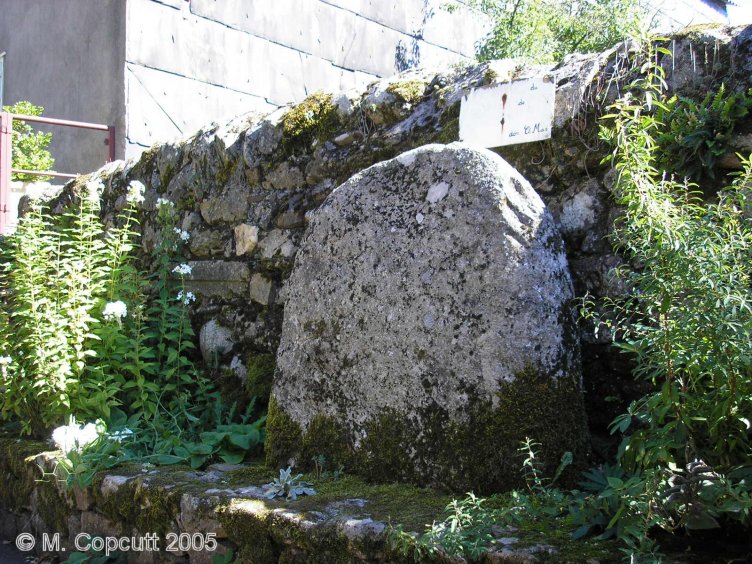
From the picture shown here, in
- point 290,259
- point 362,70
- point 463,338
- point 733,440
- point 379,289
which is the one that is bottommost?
point 733,440

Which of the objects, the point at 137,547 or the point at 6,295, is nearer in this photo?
the point at 137,547

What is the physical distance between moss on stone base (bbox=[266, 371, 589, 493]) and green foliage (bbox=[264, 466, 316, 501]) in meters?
0.25

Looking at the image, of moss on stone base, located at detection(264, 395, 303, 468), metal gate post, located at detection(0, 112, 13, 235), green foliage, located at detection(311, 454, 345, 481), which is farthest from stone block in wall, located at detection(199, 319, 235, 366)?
metal gate post, located at detection(0, 112, 13, 235)

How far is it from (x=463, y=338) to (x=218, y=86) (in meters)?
5.97

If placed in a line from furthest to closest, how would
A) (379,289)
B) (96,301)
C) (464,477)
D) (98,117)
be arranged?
(98,117)
(96,301)
(379,289)
(464,477)

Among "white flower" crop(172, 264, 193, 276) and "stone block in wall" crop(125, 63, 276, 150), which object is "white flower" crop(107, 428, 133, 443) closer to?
"white flower" crop(172, 264, 193, 276)

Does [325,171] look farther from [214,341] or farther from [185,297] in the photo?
[214,341]

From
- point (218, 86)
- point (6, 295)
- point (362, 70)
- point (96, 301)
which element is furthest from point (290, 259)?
point (362, 70)

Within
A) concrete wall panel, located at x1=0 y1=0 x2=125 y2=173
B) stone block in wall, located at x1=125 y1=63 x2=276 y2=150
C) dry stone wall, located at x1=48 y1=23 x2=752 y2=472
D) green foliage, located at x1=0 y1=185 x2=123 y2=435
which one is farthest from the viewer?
concrete wall panel, located at x1=0 y1=0 x2=125 y2=173

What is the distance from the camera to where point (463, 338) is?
2545mm

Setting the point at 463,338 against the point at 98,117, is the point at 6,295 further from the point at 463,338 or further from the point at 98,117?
the point at 98,117

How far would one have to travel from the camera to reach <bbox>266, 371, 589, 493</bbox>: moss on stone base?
7.86 ft

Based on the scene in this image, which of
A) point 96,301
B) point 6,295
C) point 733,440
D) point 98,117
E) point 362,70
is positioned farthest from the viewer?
point 362,70

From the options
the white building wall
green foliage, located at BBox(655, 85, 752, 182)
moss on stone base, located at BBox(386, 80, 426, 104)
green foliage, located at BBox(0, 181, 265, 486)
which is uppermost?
the white building wall
